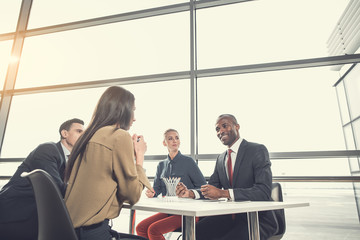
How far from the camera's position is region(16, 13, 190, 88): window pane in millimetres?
3322

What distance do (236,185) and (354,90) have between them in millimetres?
Answer: 1908

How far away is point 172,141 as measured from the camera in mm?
2551

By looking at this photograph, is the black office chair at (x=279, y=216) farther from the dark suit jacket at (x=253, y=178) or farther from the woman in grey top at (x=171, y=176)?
the woman in grey top at (x=171, y=176)

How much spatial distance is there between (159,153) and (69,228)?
205cm

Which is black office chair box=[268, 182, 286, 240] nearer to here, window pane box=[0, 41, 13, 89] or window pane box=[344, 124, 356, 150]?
window pane box=[344, 124, 356, 150]

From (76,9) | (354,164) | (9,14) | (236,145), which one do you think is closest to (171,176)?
(236,145)

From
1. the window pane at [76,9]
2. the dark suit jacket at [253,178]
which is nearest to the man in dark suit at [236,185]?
the dark suit jacket at [253,178]

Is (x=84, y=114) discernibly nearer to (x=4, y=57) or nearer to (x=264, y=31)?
(x=4, y=57)

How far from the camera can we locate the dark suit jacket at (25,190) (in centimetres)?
126

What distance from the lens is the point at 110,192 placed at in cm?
94

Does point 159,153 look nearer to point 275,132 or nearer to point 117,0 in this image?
point 275,132

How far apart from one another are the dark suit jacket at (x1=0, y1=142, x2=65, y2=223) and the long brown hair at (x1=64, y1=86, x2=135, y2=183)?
301 millimetres

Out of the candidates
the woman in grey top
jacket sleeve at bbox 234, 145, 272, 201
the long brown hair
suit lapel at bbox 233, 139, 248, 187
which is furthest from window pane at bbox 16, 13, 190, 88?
the long brown hair

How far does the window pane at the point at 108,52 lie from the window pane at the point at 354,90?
73.2 inches
